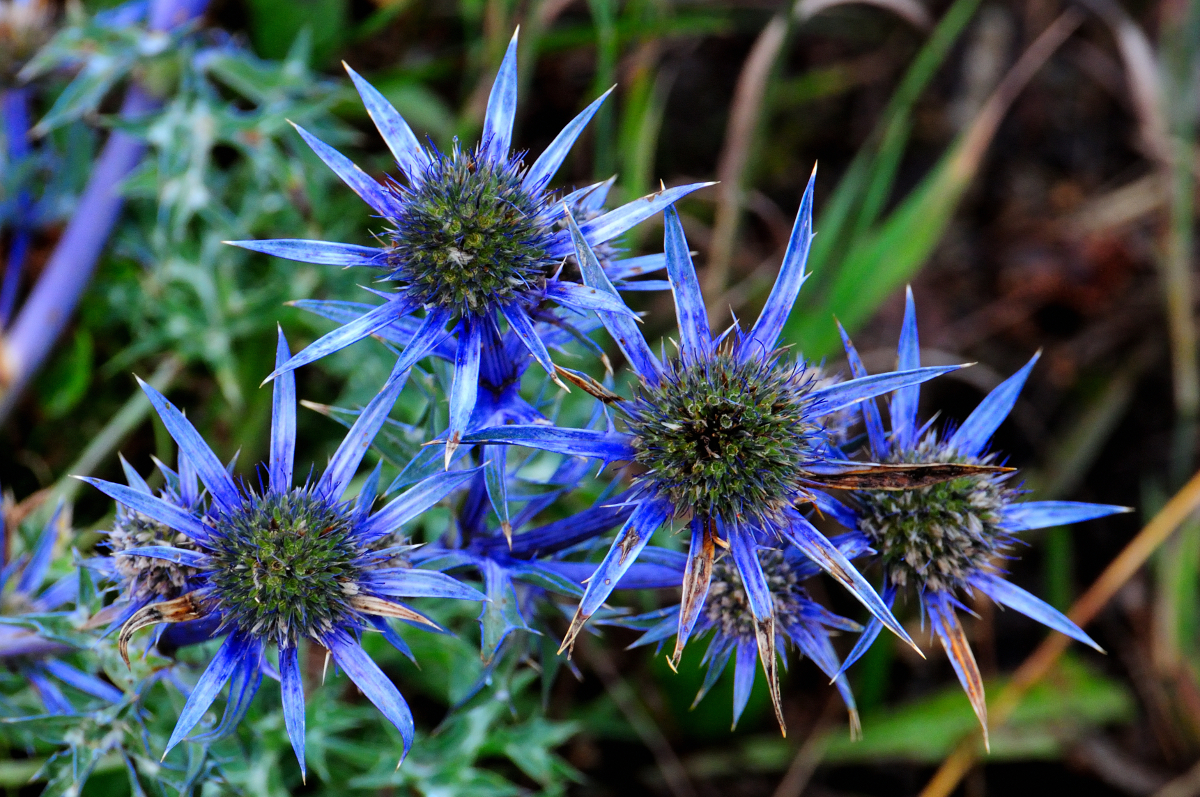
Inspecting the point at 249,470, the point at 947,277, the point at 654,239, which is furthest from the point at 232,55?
the point at 947,277

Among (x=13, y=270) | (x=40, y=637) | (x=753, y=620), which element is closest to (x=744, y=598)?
(x=753, y=620)

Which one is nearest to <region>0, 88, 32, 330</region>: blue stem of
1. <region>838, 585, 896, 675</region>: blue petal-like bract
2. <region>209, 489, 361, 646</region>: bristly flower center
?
<region>209, 489, 361, 646</region>: bristly flower center

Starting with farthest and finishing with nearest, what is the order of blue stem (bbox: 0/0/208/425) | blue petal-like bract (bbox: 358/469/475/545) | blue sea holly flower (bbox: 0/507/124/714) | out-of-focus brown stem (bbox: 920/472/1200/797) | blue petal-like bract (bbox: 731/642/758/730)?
out-of-focus brown stem (bbox: 920/472/1200/797) < blue stem (bbox: 0/0/208/425) < blue sea holly flower (bbox: 0/507/124/714) < blue petal-like bract (bbox: 731/642/758/730) < blue petal-like bract (bbox: 358/469/475/545)

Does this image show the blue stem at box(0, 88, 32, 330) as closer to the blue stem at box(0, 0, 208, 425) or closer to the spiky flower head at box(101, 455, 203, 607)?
the blue stem at box(0, 0, 208, 425)

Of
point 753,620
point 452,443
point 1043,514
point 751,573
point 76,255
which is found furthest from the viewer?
point 76,255

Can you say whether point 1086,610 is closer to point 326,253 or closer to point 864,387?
point 864,387

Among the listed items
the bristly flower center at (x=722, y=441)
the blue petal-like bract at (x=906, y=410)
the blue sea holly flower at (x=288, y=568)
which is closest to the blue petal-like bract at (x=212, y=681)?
the blue sea holly flower at (x=288, y=568)
